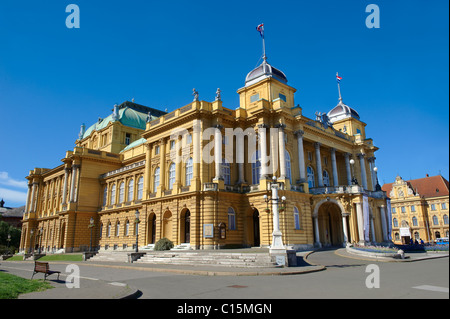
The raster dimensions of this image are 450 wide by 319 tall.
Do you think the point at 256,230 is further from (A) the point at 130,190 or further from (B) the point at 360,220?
(A) the point at 130,190

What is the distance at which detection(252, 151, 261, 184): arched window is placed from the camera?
3759 centimetres

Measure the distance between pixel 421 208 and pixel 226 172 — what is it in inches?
2497

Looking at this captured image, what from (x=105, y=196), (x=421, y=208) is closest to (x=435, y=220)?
(x=421, y=208)

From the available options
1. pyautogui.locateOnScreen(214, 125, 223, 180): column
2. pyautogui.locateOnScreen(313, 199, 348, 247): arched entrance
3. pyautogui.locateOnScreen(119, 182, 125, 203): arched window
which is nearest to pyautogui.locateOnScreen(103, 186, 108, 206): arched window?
pyautogui.locateOnScreen(119, 182, 125, 203): arched window

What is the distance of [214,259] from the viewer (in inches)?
935

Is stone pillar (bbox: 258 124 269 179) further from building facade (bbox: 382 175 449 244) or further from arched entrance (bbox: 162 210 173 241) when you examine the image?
building facade (bbox: 382 175 449 244)

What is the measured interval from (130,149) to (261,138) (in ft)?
94.0

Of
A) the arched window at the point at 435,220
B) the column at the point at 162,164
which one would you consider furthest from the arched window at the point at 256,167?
the arched window at the point at 435,220

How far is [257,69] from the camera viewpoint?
42375mm

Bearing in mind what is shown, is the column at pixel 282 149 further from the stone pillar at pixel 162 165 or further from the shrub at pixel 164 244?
the stone pillar at pixel 162 165

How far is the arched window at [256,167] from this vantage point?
37.6m
